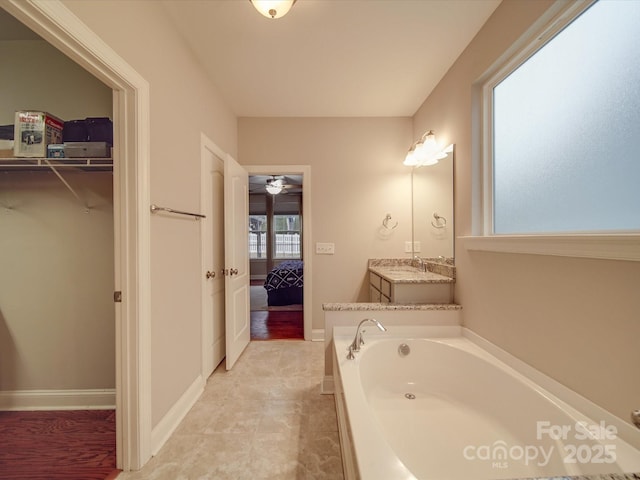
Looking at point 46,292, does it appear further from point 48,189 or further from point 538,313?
point 538,313

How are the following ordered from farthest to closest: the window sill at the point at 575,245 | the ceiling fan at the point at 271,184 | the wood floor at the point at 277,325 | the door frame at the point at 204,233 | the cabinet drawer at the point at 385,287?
the ceiling fan at the point at 271,184, the wood floor at the point at 277,325, the cabinet drawer at the point at 385,287, the door frame at the point at 204,233, the window sill at the point at 575,245

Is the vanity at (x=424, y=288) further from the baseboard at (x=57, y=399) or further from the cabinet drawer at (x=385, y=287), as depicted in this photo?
the baseboard at (x=57, y=399)

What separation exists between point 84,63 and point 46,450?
2.00 m

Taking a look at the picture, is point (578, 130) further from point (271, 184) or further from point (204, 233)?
point (271, 184)

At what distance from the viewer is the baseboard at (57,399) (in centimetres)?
160

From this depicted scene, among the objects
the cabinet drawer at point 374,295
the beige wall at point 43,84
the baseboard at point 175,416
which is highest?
the beige wall at point 43,84

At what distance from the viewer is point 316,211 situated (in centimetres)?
279

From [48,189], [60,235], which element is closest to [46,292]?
[60,235]

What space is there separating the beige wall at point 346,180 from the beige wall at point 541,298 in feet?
2.95

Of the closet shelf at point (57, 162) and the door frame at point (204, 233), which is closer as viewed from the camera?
the closet shelf at point (57, 162)

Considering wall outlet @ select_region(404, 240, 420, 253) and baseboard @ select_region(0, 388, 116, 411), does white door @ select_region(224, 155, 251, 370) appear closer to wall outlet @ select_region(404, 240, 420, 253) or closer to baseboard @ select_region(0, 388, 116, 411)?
baseboard @ select_region(0, 388, 116, 411)

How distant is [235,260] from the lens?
2.33 metres

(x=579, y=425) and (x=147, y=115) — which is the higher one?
(x=147, y=115)

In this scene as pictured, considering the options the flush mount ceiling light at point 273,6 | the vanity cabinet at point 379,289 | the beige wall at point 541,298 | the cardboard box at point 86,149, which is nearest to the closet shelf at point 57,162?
the cardboard box at point 86,149
